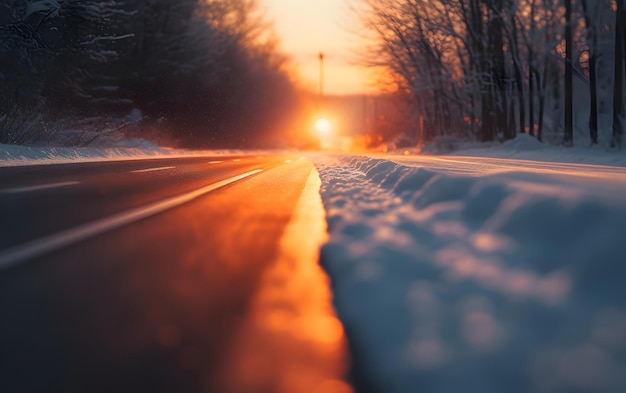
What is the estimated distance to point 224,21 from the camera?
49.3 m

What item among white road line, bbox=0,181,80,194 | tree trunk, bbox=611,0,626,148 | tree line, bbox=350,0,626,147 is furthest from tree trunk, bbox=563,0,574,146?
white road line, bbox=0,181,80,194

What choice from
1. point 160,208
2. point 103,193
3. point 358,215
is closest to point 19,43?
point 103,193

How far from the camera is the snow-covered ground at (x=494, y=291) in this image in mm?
2285

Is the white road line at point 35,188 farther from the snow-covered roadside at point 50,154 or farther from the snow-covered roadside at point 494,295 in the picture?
the snow-covered roadside at point 494,295

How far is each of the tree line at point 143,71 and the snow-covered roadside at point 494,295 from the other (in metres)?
15.8

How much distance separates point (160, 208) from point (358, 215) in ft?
7.50

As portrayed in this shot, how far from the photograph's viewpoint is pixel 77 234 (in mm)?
4684

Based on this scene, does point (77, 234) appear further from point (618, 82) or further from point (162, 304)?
point (618, 82)

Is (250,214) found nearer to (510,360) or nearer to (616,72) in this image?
(510,360)

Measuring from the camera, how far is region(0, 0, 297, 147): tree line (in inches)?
833

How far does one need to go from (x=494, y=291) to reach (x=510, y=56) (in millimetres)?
23982

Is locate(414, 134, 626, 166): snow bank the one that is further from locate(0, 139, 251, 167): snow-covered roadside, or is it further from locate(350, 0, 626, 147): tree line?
locate(0, 139, 251, 167): snow-covered roadside

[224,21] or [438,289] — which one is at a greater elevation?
[224,21]

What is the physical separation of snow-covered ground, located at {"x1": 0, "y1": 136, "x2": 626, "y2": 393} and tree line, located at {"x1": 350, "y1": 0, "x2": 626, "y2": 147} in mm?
16279
